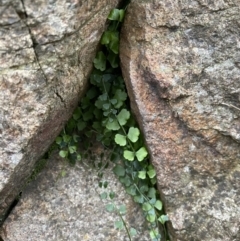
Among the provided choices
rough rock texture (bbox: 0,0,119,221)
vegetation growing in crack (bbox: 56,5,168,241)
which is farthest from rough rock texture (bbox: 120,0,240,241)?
rough rock texture (bbox: 0,0,119,221)

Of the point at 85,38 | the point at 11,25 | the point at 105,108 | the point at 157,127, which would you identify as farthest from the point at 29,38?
the point at 157,127

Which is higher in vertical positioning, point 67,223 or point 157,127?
point 157,127

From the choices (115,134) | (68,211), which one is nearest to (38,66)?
(115,134)

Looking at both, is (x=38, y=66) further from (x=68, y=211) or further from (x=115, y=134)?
(x=68, y=211)

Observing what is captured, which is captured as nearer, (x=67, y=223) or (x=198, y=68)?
(x=198, y=68)

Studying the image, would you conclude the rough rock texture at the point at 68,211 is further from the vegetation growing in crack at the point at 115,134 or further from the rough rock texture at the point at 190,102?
the rough rock texture at the point at 190,102

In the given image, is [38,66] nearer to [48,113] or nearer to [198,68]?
[48,113]
